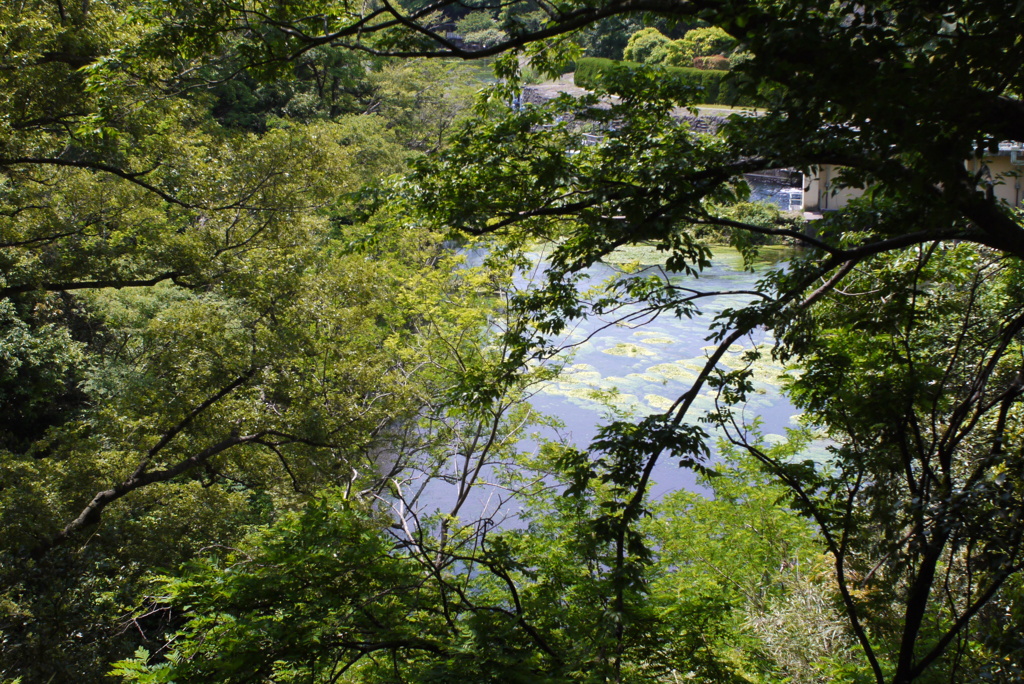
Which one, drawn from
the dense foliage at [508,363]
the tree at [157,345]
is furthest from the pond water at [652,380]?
the tree at [157,345]

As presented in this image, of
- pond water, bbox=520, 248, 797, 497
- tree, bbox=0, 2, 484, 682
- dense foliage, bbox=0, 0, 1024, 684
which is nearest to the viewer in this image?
dense foliage, bbox=0, 0, 1024, 684

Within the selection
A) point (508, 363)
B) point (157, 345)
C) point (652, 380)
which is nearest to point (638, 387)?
point (652, 380)

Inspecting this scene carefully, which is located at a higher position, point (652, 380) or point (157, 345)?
point (652, 380)

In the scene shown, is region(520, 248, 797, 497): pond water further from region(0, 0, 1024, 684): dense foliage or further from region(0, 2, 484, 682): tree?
region(0, 2, 484, 682): tree

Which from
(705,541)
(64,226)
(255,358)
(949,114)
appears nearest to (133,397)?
Answer: (255,358)

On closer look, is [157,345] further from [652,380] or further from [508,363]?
[652,380]

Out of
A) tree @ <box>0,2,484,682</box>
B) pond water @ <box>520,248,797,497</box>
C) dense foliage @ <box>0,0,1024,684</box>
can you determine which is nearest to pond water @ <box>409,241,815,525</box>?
pond water @ <box>520,248,797,497</box>

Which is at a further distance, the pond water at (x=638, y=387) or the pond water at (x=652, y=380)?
the pond water at (x=652, y=380)

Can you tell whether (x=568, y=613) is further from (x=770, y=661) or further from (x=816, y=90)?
(x=816, y=90)

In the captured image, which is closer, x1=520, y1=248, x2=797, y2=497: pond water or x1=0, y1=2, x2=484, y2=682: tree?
x1=0, y1=2, x2=484, y2=682: tree

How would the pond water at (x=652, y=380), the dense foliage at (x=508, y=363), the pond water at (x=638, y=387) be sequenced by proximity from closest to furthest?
the dense foliage at (x=508, y=363)
the pond water at (x=638, y=387)
the pond water at (x=652, y=380)

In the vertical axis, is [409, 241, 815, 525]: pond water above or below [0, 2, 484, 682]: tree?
above

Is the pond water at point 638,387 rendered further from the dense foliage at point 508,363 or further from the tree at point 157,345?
the tree at point 157,345

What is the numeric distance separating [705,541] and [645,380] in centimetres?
581
